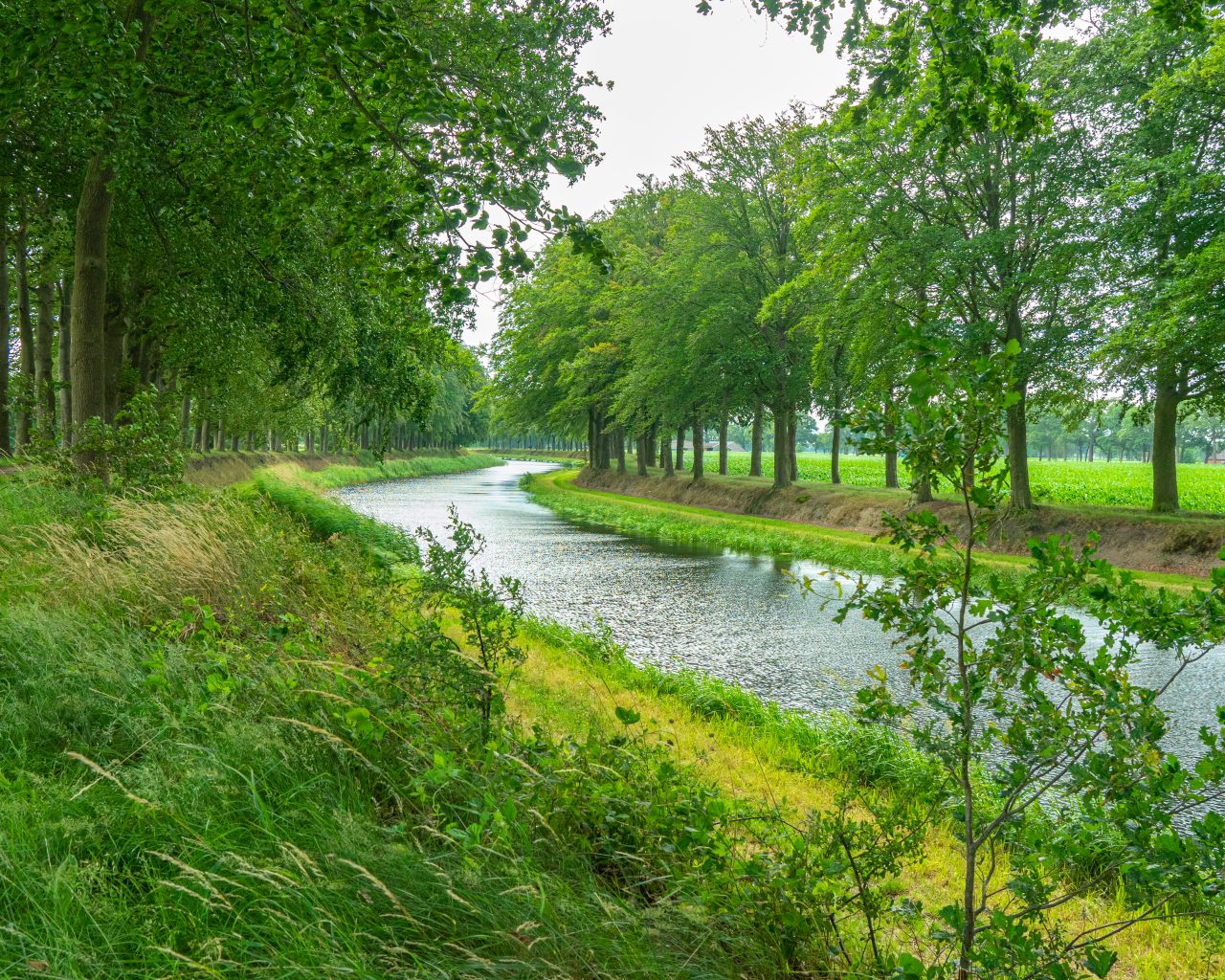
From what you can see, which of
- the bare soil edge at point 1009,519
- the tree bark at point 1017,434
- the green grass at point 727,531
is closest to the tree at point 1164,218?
the bare soil edge at point 1009,519

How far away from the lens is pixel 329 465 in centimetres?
4475

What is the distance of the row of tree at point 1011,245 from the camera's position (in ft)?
42.4

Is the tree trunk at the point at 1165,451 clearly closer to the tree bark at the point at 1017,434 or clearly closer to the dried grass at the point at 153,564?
the tree bark at the point at 1017,434

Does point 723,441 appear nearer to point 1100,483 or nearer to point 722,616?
point 1100,483

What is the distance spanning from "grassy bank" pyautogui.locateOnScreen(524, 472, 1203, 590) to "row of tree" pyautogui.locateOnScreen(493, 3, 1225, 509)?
6.97ft

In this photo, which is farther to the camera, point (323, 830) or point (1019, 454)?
point (1019, 454)

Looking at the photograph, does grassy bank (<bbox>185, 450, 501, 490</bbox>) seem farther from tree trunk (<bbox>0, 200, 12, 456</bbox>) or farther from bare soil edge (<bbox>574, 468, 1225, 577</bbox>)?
bare soil edge (<bbox>574, 468, 1225, 577</bbox>)

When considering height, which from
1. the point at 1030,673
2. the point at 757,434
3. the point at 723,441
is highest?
the point at 757,434

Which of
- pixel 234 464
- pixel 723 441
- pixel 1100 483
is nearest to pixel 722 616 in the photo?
pixel 234 464

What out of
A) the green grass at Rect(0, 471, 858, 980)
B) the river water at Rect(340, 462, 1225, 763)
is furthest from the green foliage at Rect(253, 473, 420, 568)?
the green grass at Rect(0, 471, 858, 980)

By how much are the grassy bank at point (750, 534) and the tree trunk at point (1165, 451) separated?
11.9 ft

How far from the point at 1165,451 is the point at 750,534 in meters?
9.17

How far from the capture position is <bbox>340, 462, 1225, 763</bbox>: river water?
7781 millimetres

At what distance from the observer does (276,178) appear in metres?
4.57
